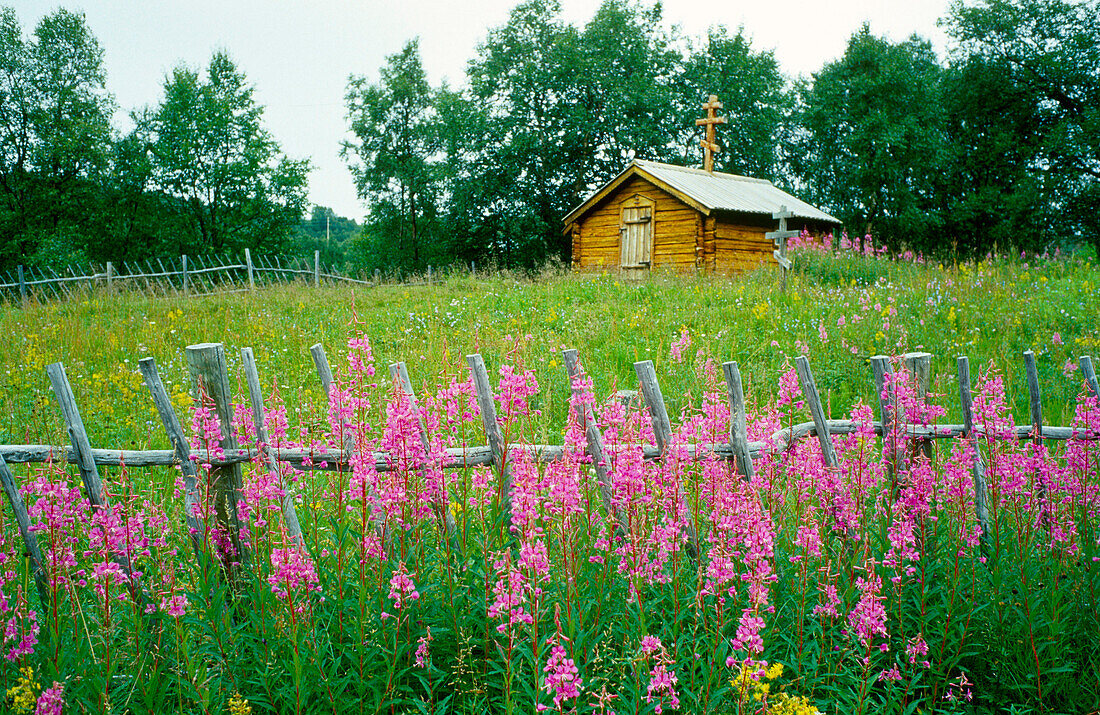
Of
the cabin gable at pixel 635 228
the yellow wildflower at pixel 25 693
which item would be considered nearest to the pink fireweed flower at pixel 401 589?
the yellow wildflower at pixel 25 693

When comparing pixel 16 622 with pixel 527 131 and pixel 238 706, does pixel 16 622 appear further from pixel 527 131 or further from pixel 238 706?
pixel 527 131

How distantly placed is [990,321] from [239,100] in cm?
3877

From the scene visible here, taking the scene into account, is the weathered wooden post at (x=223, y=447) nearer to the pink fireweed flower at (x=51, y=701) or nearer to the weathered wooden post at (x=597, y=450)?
the pink fireweed flower at (x=51, y=701)

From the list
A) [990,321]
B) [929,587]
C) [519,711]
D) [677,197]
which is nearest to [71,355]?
[519,711]

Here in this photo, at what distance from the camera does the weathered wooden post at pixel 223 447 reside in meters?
3.20

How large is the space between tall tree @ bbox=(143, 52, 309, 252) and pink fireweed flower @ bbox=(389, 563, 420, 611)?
37964mm

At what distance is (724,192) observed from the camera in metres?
23.1

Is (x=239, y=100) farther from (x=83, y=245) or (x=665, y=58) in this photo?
(x=665, y=58)

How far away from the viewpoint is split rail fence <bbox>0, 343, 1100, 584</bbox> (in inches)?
122

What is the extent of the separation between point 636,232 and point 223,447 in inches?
840

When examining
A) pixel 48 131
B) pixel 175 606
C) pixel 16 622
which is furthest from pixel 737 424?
pixel 48 131

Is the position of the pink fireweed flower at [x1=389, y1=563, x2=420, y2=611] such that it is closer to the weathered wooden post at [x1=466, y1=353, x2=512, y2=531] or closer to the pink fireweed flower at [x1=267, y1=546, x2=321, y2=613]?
the pink fireweed flower at [x1=267, y1=546, x2=321, y2=613]

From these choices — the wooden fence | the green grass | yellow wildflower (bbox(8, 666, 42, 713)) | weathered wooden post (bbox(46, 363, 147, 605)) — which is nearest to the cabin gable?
the wooden fence

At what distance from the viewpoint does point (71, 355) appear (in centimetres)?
986
